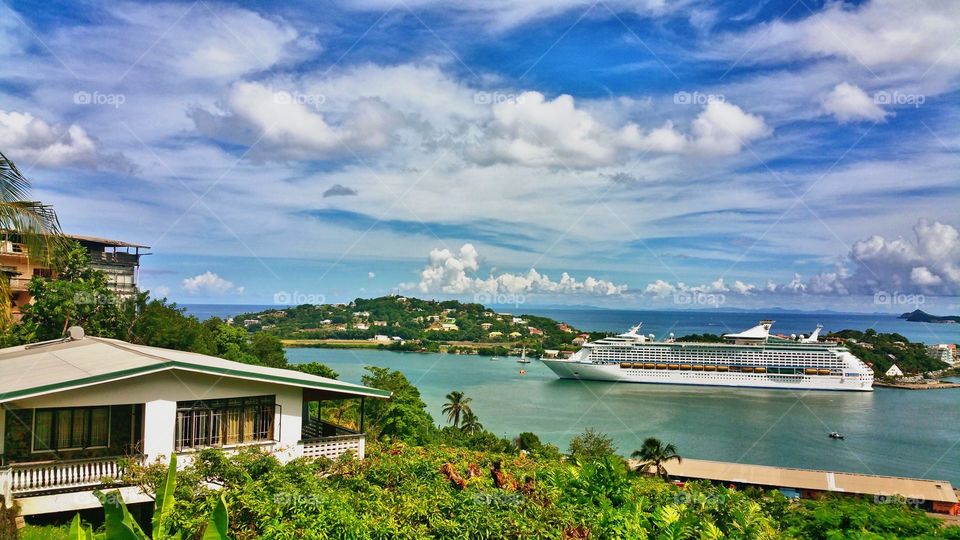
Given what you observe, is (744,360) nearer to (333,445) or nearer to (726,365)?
(726,365)

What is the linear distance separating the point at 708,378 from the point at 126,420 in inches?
2757

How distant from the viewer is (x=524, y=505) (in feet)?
20.1

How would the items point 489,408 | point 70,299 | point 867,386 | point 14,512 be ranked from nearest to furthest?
point 14,512
point 70,299
point 489,408
point 867,386

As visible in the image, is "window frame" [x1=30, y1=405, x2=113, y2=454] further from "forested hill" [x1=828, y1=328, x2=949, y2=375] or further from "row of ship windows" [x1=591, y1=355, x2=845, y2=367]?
"forested hill" [x1=828, y1=328, x2=949, y2=375]

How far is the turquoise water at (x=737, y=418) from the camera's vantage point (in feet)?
137

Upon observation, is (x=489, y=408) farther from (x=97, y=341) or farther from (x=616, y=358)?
(x=97, y=341)

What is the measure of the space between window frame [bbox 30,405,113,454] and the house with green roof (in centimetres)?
1

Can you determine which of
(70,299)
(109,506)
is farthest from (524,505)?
(70,299)

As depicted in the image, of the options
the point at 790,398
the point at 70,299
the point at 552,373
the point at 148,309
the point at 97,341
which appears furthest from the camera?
the point at 552,373

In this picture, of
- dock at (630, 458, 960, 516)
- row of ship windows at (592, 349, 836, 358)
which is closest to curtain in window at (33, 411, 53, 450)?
dock at (630, 458, 960, 516)

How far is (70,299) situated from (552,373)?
66.9 meters

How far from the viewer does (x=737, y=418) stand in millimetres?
53531

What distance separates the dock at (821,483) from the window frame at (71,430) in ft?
63.5

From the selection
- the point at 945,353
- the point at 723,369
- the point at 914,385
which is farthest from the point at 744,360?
the point at 945,353
